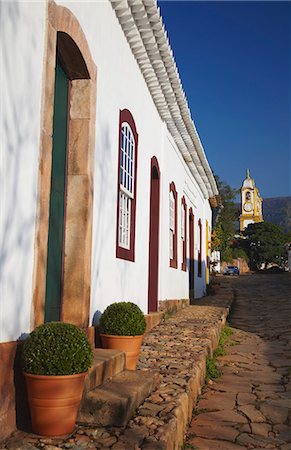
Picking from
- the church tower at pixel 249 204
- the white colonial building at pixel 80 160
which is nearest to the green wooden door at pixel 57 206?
the white colonial building at pixel 80 160

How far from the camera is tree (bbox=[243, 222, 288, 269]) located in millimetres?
53000

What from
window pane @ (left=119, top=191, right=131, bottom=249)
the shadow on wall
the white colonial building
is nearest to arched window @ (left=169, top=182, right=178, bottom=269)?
the white colonial building

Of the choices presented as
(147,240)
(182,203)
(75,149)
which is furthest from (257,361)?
(182,203)

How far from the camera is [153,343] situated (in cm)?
587

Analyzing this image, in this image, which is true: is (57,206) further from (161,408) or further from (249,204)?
(249,204)

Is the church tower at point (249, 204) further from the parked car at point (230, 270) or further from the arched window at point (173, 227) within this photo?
the arched window at point (173, 227)

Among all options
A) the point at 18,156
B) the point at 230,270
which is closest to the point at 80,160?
the point at 18,156

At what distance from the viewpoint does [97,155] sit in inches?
187

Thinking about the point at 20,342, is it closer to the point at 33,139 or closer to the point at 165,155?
the point at 33,139

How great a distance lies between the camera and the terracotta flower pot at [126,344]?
425 cm

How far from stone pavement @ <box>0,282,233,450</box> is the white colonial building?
431 millimetres

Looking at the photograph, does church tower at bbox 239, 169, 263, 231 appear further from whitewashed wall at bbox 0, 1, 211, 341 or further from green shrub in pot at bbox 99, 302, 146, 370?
green shrub in pot at bbox 99, 302, 146, 370

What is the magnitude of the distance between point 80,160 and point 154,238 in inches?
162

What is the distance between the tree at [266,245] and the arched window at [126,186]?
48.9m
